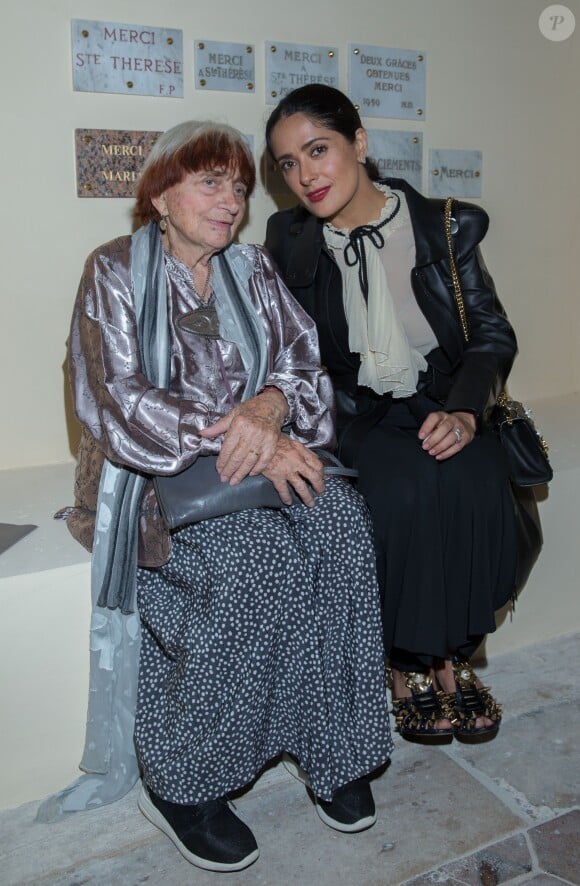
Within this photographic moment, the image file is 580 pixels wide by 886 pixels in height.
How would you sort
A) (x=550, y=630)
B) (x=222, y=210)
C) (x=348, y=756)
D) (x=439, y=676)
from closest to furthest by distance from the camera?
(x=348, y=756) < (x=222, y=210) < (x=439, y=676) < (x=550, y=630)

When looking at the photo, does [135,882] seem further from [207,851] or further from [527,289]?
[527,289]

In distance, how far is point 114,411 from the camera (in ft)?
6.49

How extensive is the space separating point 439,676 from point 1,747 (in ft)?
3.50

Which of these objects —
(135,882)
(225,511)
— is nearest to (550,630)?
(225,511)

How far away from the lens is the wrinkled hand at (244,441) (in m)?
1.95

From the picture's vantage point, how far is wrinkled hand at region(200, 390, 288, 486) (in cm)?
195

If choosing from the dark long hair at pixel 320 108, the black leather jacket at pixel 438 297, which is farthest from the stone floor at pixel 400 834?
the dark long hair at pixel 320 108

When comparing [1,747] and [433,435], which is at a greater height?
[433,435]

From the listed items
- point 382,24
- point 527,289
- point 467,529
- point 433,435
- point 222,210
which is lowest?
point 467,529

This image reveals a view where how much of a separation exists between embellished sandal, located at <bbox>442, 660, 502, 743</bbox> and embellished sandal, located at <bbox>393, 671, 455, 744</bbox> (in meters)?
0.02

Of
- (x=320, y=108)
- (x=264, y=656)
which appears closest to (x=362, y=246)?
(x=320, y=108)

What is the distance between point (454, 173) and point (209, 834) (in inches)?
92.1

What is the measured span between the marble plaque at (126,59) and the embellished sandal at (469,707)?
1835 millimetres

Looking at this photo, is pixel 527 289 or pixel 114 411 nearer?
pixel 114 411
